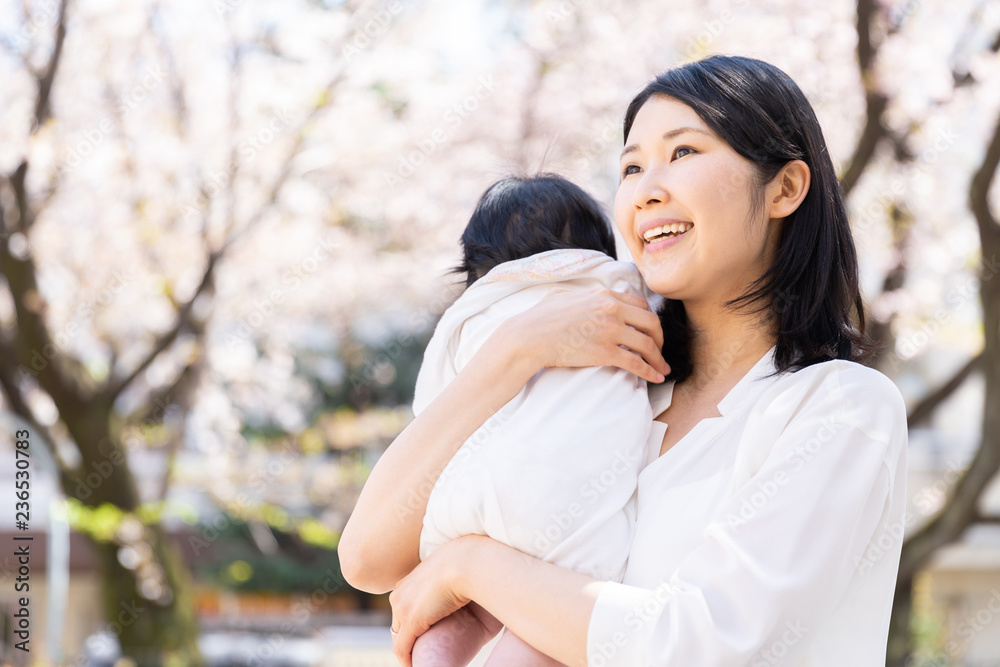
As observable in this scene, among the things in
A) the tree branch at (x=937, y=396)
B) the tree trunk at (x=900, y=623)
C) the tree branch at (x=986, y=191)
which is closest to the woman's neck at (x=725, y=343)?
the tree branch at (x=986, y=191)

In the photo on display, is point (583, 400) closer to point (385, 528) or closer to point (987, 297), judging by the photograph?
point (385, 528)

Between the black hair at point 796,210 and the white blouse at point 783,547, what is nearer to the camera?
the white blouse at point 783,547

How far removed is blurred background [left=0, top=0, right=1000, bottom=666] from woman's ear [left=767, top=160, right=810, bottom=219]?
351 cm

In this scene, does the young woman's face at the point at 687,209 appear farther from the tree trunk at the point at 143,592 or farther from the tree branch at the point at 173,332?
the tree trunk at the point at 143,592

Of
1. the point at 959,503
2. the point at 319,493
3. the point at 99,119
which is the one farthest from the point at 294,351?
the point at 959,503

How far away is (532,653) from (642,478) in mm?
317

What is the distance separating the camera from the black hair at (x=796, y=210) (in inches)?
55.9

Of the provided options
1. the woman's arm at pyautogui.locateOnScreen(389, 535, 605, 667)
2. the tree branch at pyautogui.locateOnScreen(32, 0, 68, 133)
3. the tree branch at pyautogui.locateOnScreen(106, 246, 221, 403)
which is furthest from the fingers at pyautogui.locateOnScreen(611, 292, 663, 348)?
the tree branch at pyautogui.locateOnScreen(106, 246, 221, 403)

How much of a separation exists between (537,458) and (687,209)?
43 centimetres

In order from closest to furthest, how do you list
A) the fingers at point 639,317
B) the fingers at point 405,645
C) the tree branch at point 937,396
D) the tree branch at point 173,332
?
the fingers at point 405,645 < the fingers at point 639,317 < the tree branch at point 937,396 < the tree branch at point 173,332

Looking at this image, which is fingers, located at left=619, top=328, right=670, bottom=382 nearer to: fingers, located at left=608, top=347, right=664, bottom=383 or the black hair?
fingers, located at left=608, top=347, right=664, bottom=383

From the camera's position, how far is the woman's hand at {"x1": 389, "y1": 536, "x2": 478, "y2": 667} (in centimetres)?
136

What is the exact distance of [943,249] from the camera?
669 centimetres

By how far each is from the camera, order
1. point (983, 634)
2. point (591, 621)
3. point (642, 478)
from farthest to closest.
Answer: point (983, 634) → point (642, 478) → point (591, 621)
